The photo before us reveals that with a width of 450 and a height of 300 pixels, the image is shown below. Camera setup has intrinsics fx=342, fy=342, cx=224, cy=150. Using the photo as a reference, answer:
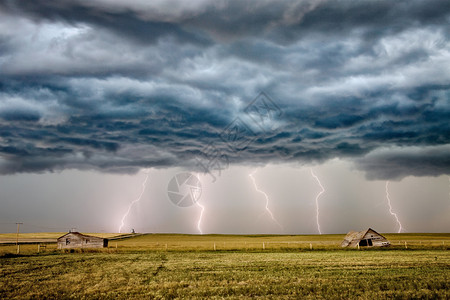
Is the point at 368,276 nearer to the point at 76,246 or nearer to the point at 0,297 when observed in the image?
the point at 0,297

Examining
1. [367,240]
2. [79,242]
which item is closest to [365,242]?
[367,240]

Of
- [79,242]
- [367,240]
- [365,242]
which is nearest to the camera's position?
[367,240]

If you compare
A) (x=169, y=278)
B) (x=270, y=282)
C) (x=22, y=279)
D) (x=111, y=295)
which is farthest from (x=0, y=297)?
(x=270, y=282)

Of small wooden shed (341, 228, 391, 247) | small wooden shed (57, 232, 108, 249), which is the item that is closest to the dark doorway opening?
small wooden shed (341, 228, 391, 247)

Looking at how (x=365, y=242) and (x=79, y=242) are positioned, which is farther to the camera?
(x=79, y=242)

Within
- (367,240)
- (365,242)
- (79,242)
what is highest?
(79,242)

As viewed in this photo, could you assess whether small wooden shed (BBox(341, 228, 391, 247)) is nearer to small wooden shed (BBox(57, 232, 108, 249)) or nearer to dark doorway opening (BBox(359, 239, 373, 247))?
dark doorway opening (BBox(359, 239, 373, 247))

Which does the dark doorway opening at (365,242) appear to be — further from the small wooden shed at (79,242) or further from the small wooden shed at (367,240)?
the small wooden shed at (79,242)

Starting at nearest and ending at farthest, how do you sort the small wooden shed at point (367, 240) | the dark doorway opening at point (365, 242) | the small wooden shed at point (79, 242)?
the small wooden shed at point (367, 240) → the dark doorway opening at point (365, 242) → the small wooden shed at point (79, 242)

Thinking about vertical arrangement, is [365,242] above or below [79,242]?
below

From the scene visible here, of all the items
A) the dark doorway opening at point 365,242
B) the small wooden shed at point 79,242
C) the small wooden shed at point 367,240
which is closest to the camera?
the small wooden shed at point 367,240

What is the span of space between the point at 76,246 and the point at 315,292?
227 ft

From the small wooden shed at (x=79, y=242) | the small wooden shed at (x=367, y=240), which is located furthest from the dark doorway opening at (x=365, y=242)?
the small wooden shed at (x=79, y=242)

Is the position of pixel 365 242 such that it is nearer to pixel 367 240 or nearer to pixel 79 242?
pixel 367 240
